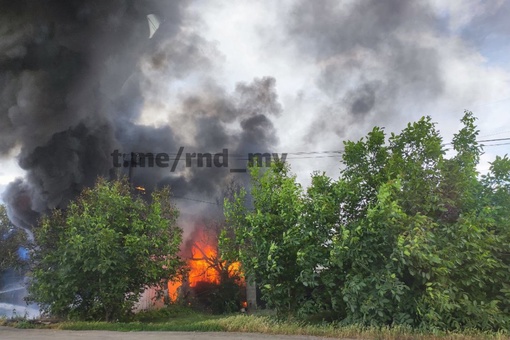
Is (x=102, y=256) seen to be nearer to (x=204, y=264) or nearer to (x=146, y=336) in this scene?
(x=146, y=336)

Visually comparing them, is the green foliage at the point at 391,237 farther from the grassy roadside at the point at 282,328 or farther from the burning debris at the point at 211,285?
the burning debris at the point at 211,285

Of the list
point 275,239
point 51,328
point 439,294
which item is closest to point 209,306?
point 51,328

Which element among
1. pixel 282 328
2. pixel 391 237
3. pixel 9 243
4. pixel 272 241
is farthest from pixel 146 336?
pixel 9 243

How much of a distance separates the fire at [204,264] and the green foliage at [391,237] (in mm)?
9663

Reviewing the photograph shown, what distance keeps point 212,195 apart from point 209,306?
618 inches

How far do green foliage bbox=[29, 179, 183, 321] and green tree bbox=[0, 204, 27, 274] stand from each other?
4.05m

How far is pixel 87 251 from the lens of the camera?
1459 cm

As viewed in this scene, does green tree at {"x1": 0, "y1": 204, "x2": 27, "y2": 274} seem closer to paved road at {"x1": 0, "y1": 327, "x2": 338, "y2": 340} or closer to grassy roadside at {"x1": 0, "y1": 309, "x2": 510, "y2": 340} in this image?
grassy roadside at {"x1": 0, "y1": 309, "x2": 510, "y2": 340}

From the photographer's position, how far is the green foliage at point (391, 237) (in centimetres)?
1014

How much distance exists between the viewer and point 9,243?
23.2 meters

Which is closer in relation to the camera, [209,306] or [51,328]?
[51,328]

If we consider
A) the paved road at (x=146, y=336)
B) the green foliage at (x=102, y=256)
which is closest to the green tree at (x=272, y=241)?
the paved road at (x=146, y=336)

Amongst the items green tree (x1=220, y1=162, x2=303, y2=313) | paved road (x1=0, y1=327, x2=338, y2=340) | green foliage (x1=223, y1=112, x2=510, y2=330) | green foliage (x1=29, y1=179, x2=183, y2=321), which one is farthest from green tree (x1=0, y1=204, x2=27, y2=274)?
green foliage (x1=223, y1=112, x2=510, y2=330)

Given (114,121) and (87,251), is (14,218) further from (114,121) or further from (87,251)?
(87,251)
